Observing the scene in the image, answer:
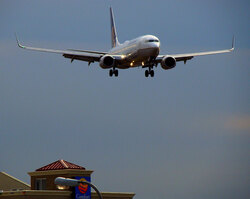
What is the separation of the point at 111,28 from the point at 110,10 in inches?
255

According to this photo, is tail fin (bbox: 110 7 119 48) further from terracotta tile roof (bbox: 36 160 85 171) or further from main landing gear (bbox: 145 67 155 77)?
terracotta tile roof (bbox: 36 160 85 171)

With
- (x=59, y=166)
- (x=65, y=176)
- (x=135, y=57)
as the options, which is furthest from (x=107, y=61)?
(x=65, y=176)

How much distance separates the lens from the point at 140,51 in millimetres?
73812

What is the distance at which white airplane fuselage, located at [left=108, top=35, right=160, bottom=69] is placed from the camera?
73312 mm

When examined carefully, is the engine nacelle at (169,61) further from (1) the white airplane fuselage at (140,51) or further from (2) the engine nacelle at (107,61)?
(2) the engine nacelle at (107,61)

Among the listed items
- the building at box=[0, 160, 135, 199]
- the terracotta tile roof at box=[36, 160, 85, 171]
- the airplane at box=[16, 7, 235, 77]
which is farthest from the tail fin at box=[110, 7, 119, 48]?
the building at box=[0, 160, 135, 199]

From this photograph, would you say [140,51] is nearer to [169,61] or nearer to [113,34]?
[169,61]

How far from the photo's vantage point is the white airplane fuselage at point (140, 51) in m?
73.3

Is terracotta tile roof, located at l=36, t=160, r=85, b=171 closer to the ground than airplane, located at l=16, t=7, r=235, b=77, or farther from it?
closer to the ground

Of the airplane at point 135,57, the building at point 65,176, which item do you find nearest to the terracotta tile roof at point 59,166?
the building at point 65,176

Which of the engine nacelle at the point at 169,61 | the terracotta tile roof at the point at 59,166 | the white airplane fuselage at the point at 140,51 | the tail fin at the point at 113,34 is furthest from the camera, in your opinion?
the tail fin at the point at 113,34

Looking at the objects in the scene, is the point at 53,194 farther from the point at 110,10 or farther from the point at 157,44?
the point at 110,10

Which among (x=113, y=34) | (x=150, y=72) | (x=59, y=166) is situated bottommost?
(x=59, y=166)

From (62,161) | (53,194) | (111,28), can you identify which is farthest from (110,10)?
(53,194)
